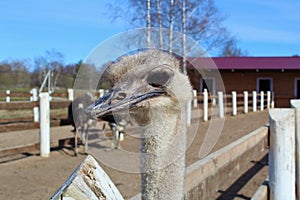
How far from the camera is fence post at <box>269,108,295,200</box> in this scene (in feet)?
8.63

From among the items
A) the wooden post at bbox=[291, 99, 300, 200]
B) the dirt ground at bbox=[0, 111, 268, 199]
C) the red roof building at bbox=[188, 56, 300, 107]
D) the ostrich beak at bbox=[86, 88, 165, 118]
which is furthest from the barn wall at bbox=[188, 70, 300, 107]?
the ostrich beak at bbox=[86, 88, 165, 118]

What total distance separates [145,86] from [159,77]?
86 mm

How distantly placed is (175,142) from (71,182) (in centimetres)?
118

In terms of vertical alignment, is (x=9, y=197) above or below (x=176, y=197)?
below

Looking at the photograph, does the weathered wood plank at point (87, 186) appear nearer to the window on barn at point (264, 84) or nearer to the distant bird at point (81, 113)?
the distant bird at point (81, 113)

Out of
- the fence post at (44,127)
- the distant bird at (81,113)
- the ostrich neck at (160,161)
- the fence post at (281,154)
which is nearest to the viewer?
the ostrich neck at (160,161)

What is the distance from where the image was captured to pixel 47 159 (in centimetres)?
645

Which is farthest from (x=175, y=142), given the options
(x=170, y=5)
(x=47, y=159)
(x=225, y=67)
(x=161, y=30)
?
(x=225, y=67)

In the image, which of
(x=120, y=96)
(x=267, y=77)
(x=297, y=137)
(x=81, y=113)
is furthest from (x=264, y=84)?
(x=120, y=96)

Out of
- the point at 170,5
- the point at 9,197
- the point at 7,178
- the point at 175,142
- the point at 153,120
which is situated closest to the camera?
the point at 153,120

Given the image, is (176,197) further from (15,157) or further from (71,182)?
(15,157)

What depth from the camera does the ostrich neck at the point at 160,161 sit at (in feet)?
5.51

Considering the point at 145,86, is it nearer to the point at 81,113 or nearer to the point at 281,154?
the point at 281,154

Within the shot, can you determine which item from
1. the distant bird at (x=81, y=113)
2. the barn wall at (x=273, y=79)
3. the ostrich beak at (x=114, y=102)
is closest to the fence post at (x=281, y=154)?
the distant bird at (x=81, y=113)
